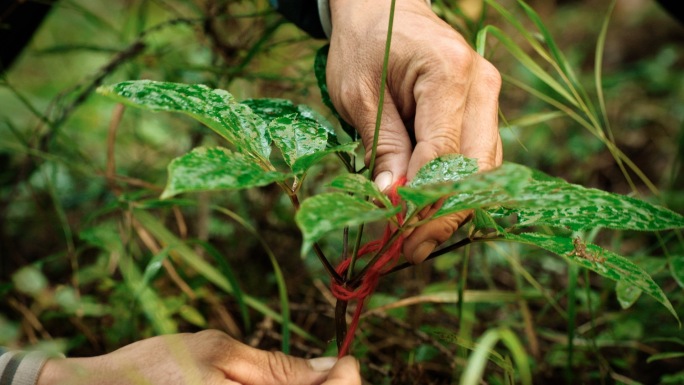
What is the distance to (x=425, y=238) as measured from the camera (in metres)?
0.69

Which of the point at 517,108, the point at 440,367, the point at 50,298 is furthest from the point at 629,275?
the point at 517,108

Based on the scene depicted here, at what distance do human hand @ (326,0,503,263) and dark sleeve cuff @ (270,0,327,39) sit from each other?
0.86 feet

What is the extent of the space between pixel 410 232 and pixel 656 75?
2.58 meters

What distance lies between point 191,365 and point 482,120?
1.82 ft

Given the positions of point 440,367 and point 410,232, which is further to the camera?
point 440,367

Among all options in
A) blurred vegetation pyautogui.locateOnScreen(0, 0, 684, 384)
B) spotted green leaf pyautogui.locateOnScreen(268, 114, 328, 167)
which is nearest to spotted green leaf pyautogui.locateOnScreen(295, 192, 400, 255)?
A: spotted green leaf pyautogui.locateOnScreen(268, 114, 328, 167)

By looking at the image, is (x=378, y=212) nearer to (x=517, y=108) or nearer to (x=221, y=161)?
(x=221, y=161)

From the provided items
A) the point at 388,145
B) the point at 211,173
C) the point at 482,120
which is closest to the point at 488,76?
the point at 482,120

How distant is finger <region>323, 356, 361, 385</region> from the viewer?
673 mm

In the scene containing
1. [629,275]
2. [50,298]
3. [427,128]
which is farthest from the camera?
[50,298]

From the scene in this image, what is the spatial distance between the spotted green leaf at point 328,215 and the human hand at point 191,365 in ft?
1.04

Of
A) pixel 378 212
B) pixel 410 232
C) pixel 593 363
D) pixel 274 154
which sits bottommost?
pixel 593 363

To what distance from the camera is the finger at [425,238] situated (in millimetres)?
684

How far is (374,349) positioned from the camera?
1.11 meters
